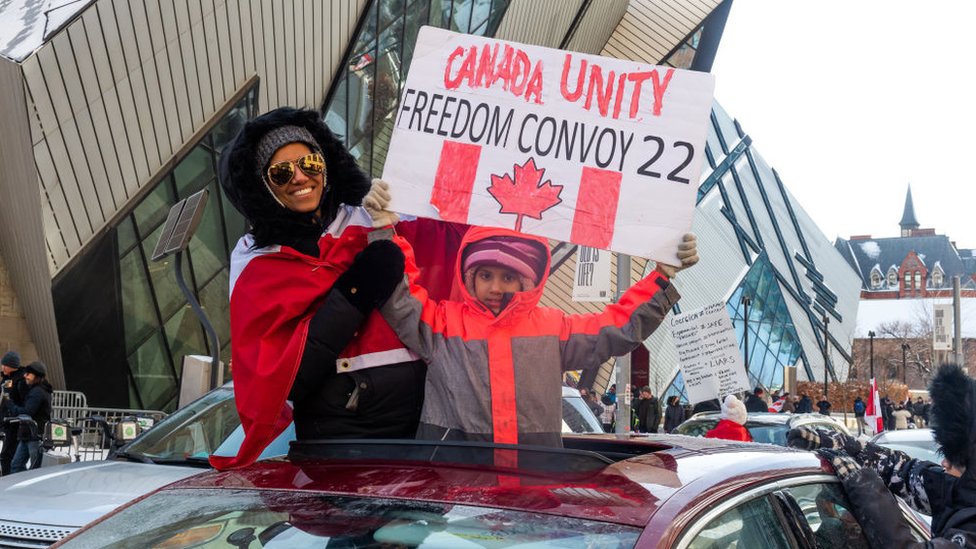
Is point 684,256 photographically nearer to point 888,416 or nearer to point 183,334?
point 183,334

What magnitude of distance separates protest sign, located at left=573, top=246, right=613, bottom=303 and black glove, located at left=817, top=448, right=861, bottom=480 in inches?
412

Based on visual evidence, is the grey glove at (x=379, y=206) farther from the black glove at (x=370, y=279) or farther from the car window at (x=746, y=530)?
the car window at (x=746, y=530)

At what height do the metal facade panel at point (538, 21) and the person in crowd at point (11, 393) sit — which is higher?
the metal facade panel at point (538, 21)

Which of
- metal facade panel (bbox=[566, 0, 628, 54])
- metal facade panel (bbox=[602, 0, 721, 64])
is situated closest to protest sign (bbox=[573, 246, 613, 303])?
metal facade panel (bbox=[566, 0, 628, 54])

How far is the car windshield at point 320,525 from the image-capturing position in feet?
7.78

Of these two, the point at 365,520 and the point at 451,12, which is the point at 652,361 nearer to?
the point at 451,12

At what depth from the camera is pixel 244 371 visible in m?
3.46

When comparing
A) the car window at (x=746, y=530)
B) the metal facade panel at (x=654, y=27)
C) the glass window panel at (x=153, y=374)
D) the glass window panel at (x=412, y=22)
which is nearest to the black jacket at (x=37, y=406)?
the glass window panel at (x=153, y=374)

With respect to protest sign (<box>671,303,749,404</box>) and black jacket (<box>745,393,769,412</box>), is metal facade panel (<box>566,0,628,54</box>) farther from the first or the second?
protest sign (<box>671,303,749,404</box>)

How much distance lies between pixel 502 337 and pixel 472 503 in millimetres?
1204

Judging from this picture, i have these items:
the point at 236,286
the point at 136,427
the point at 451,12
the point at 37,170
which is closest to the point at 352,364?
the point at 236,286

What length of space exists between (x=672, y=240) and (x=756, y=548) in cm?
141

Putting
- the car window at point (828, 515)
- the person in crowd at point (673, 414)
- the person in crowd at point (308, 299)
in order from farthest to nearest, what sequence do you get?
1. the person in crowd at point (673, 414)
2. the person in crowd at point (308, 299)
3. the car window at point (828, 515)

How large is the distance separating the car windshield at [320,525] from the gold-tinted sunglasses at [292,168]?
118 centimetres
